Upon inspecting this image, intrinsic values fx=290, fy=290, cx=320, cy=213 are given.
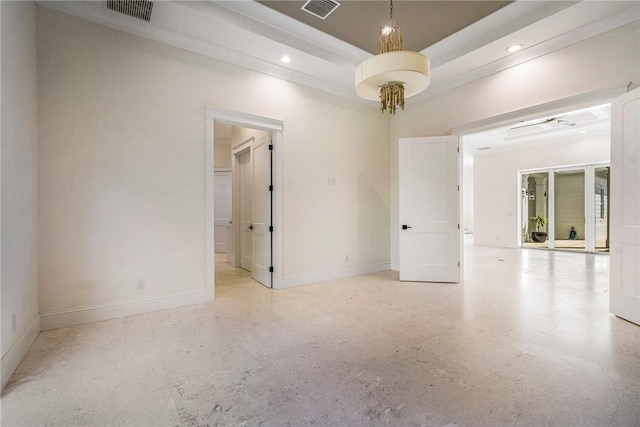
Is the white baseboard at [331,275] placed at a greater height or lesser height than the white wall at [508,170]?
lesser

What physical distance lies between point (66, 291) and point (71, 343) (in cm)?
65

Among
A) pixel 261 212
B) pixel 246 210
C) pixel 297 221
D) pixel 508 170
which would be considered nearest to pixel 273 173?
pixel 261 212

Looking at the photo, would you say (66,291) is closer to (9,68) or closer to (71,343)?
(71,343)

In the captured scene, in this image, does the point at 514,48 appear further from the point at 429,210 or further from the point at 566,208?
the point at 566,208

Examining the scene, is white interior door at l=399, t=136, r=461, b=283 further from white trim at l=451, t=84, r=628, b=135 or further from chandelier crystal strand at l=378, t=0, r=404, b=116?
chandelier crystal strand at l=378, t=0, r=404, b=116

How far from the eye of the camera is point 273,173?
4.54 metres

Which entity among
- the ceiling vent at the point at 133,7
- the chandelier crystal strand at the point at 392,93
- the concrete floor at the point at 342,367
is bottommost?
the concrete floor at the point at 342,367

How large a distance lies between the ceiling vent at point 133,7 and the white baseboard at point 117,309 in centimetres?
319

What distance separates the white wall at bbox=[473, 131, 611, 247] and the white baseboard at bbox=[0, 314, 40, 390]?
36.8ft

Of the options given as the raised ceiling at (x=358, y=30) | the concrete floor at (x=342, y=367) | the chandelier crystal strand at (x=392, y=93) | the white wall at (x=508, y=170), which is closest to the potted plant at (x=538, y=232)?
the white wall at (x=508, y=170)

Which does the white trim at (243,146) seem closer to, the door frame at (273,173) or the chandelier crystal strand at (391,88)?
the door frame at (273,173)

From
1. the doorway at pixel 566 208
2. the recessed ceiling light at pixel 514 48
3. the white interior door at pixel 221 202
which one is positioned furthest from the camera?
the white interior door at pixel 221 202

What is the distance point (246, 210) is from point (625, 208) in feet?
17.6

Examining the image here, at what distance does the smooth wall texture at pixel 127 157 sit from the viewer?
2.96m
